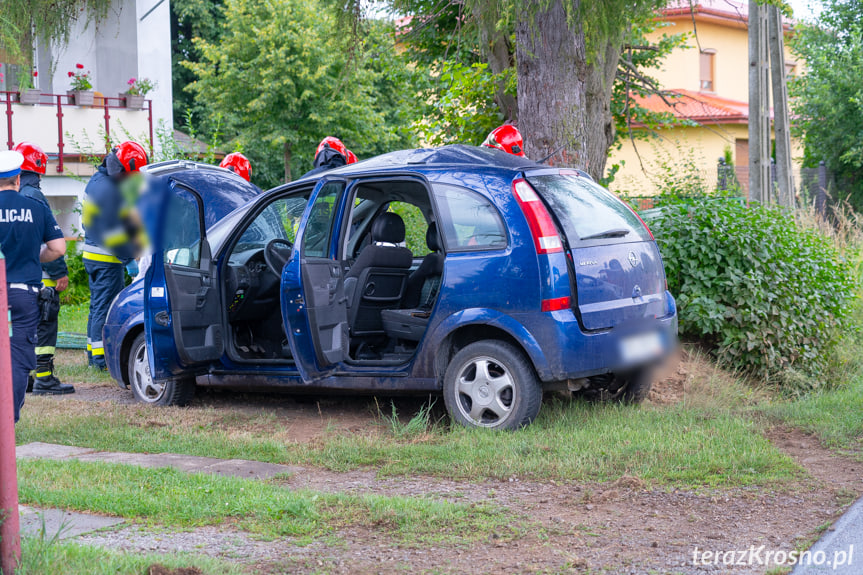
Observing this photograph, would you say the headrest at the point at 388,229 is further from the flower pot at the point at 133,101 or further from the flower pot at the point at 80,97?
the flower pot at the point at 133,101

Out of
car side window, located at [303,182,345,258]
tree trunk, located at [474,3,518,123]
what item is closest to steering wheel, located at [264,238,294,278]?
car side window, located at [303,182,345,258]

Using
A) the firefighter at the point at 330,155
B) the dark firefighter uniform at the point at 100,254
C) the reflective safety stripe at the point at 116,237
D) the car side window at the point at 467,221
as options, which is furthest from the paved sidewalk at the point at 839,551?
the firefighter at the point at 330,155

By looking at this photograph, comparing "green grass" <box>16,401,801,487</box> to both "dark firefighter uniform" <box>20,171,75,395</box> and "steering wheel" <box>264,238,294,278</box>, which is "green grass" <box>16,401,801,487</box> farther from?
"dark firefighter uniform" <box>20,171,75,395</box>

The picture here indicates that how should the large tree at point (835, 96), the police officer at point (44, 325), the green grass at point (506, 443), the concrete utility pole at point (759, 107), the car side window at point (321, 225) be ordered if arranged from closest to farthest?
the green grass at point (506, 443), the car side window at point (321, 225), the police officer at point (44, 325), the concrete utility pole at point (759, 107), the large tree at point (835, 96)

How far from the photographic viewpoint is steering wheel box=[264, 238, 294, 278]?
7.20 metres

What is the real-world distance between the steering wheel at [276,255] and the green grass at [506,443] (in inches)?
44.0

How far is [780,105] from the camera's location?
13836 mm

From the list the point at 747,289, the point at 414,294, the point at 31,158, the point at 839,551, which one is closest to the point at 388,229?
the point at 414,294

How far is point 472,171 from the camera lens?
6.28 m

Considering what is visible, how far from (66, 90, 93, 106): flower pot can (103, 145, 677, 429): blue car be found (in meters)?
9.91

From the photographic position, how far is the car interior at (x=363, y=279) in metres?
6.79

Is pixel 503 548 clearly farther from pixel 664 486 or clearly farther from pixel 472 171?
pixel 472 171

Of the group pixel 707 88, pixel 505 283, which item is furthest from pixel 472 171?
pixel 707 88

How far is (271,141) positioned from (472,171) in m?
23.8
